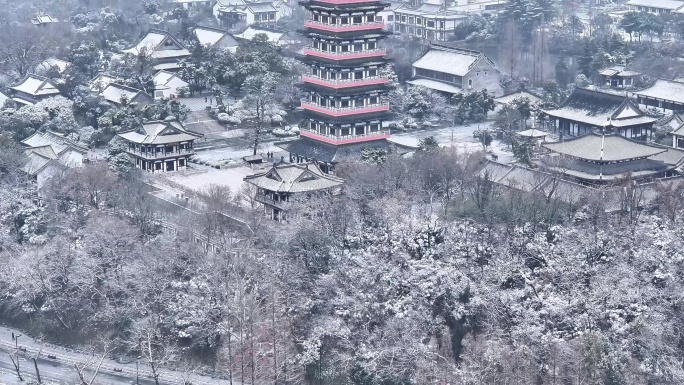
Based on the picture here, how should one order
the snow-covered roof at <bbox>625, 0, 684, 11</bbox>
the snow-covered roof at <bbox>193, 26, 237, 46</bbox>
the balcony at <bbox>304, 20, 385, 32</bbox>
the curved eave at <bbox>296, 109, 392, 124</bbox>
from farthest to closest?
the snow-covered roof at <bbox>625, 0, 684, 11</bbox>
the snow-covered roof at <bbox>193, 26, 237, 46</bbox>
the curved eave at <bbox>296, 109, 392, 124</bbox>
the balcony at <bbox>304, 20, 385, 32</bbox>

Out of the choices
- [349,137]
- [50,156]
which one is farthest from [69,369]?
[349,137]

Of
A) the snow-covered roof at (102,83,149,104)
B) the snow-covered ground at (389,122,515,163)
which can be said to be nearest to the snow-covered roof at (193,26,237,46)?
the snow-covered roof at (102,83,149,104)

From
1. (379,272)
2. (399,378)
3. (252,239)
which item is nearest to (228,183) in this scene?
(252,239)

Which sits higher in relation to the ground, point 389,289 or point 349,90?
point 349,90

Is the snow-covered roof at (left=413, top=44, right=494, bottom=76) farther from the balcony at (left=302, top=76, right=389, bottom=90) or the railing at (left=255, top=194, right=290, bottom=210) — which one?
the railing at (left=255, top=194, right=290, bottom=210)

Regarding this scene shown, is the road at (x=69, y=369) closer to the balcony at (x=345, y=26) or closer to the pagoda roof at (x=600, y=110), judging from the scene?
the balcony at (x=345, y=26)

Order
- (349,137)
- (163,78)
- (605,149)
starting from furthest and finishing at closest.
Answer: (163,78) < (349,137) < (605,149)

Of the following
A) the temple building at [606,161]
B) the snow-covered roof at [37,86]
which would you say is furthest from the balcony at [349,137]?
the snow-covered roof at [37,86]

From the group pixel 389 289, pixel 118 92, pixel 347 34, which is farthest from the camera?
pixel 118 92

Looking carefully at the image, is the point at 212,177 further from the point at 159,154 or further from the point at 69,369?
the point at 69,369
